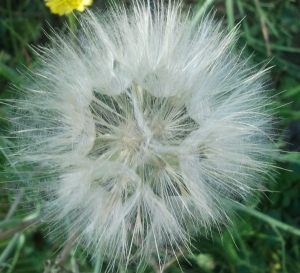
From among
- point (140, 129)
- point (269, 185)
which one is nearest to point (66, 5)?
point (140, 129)

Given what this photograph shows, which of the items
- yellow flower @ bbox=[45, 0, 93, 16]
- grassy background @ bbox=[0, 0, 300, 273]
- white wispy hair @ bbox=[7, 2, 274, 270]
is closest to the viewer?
white wispy hair @ bbox=[7, 2, 274, 270]

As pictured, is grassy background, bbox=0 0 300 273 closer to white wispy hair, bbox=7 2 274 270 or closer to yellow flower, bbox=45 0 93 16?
yellow flower, bbox=45 0 93 16

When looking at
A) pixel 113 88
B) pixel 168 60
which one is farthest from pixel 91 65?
pixel 168 60

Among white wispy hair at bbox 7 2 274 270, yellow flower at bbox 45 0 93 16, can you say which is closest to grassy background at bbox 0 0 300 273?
yellow flower at bbox 45 0 93 16

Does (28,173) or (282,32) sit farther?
(282,32)

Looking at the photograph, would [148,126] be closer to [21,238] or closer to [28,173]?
[28,173]

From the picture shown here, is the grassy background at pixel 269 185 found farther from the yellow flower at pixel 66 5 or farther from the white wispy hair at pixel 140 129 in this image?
the white wispy hair at pixel 140 129

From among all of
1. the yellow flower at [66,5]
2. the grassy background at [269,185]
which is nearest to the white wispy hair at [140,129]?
the yellow flower at [66,5]

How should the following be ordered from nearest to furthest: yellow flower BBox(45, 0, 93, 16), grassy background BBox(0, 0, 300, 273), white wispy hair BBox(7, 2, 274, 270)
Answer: white wispy hair BBox(7, 2, 274, 270) → yellow flower BBox(45, 0, 93, 16) → grassy background BBox(0, 0, 300, 273)
